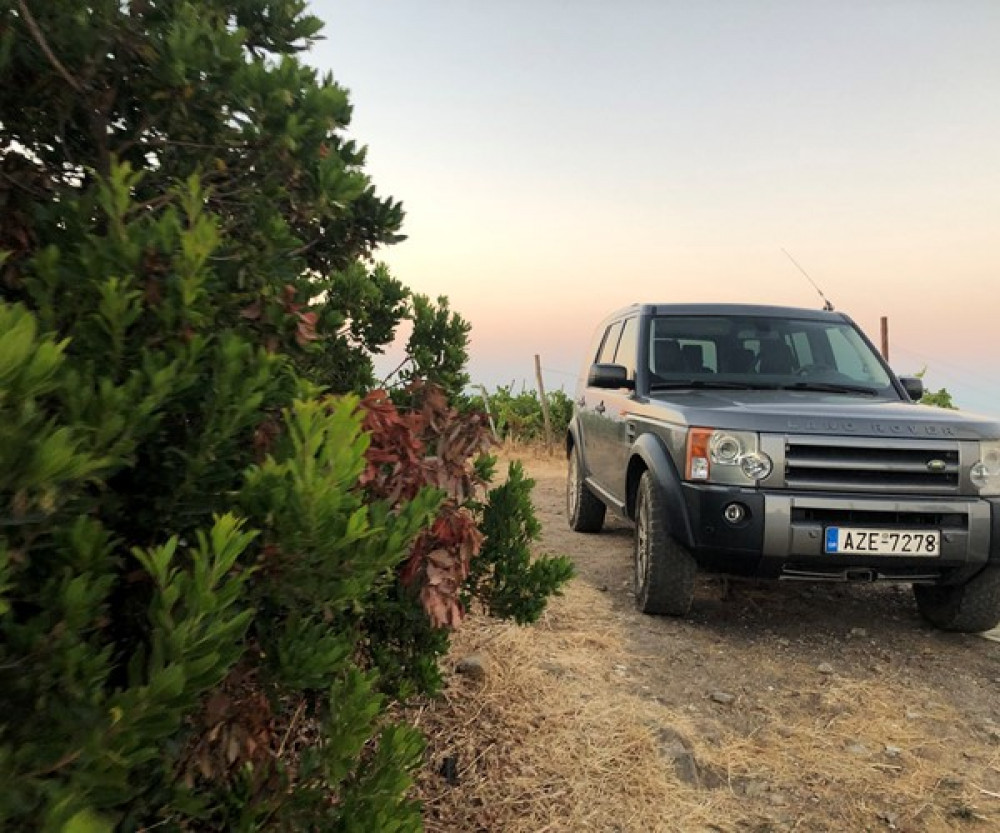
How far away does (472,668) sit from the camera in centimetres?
348

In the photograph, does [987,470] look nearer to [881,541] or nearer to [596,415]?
[881,541]

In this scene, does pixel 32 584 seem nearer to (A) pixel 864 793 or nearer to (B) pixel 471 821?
(B) pixel 471 821

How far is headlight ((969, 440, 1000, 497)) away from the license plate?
1.27ft

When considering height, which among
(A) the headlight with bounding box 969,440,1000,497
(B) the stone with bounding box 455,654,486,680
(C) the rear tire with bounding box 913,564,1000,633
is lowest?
(B) the stone with bounding box 455,654,486,680

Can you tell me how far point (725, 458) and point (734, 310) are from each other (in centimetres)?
205

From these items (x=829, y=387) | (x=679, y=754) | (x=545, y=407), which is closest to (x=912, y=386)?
(x=829, y=387)

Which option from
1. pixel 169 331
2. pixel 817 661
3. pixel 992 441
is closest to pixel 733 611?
pixel 817 661

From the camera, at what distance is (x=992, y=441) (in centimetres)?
422

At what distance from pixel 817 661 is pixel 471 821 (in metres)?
2.51

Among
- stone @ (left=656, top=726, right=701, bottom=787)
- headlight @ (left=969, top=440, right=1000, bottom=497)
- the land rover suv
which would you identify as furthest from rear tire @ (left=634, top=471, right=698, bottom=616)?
headlight @ (left=969, top=440, right=1000, bottom=497)

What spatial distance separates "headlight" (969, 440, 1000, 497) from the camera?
13.7 ft

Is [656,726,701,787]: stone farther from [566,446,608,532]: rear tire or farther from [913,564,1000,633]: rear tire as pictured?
[566,446,608,532]: rear tire

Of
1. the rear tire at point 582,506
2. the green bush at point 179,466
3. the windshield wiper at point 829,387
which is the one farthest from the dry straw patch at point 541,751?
the rear tire at point 582,506

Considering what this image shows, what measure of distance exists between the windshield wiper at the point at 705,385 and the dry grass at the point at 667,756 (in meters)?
2.03
